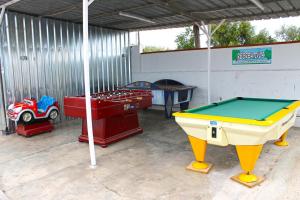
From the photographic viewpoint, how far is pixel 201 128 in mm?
3414

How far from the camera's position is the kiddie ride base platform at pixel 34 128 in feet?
18.2

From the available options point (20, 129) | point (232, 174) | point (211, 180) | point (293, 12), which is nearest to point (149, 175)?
point (211, 180)

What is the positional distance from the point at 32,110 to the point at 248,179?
436 cm

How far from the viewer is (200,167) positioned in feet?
12.1

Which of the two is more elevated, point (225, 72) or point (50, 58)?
point (50, 58)

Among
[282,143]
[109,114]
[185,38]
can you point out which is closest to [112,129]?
[109,114]

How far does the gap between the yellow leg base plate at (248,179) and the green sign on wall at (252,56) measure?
152 inches

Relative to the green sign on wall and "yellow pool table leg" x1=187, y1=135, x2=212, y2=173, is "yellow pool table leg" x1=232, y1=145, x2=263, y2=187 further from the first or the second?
the green sign on wall

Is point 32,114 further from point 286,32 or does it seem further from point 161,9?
point 286,32

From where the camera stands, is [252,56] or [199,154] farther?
[252,56]

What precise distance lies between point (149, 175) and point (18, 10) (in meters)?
4.65

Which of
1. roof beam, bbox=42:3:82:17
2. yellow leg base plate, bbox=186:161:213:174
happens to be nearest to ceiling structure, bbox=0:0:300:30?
roof beam, bbox=42:3:82:17

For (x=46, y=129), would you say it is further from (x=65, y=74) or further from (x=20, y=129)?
(x=65, y=74)

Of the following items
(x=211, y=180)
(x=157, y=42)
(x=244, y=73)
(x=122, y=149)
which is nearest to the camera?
(x=211, y=180)
